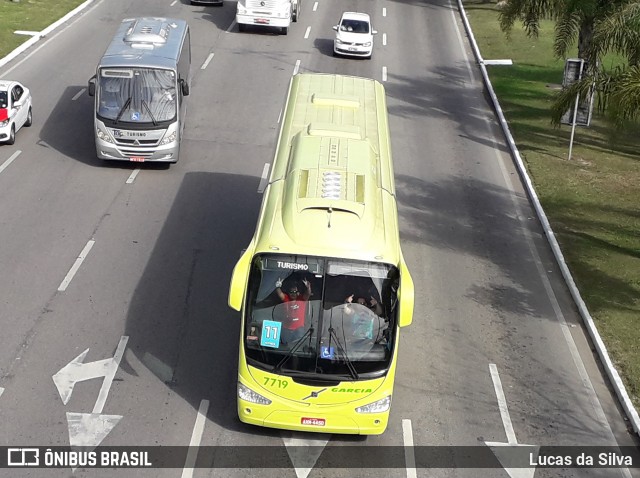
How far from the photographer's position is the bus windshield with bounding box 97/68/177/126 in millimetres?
24672

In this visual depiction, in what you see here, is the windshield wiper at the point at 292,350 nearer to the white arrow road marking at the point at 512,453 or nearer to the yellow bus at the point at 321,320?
the yellow bus at the point at 321,320

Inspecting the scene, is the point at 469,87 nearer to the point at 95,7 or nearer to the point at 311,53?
the point at 311,53

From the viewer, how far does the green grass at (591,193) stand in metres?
19.2

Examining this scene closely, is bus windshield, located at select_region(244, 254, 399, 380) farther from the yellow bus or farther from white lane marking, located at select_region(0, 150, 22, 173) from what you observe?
white lane marking, located at select_region(0, 150, 22, 173)

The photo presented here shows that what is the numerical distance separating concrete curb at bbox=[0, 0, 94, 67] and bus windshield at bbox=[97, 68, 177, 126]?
10.9m

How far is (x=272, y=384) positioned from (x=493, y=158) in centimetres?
1653

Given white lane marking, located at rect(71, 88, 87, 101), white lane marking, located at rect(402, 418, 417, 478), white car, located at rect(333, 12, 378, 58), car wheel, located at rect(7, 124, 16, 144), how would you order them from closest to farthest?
white lane marking, located at rect(402, 418, 417, 478) → car wheel, located at rect(7, 124, 16, 144) → white lane marking, located at rect(71, 88, 87, 101) → white car, located at rect(333, 12, 378, 58)

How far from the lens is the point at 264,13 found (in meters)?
39.4

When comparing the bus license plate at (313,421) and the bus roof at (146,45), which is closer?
the bus license plate at (313,421)

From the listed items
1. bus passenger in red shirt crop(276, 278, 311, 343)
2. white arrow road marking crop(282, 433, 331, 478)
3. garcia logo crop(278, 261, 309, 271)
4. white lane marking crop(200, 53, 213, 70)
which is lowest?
white lane marking crop(200, 53, 213, 70)

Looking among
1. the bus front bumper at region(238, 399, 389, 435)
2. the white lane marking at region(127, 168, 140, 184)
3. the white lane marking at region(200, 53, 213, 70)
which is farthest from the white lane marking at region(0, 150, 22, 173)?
the bus front bumper at region(238, 399, 389, 435)

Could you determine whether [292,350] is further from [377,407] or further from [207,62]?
[207,62]

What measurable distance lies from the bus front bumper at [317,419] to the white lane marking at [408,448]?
762 millimetres

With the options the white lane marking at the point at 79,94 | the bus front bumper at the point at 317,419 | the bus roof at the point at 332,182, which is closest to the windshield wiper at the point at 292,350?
the bus front bumper at the point at 317,419
